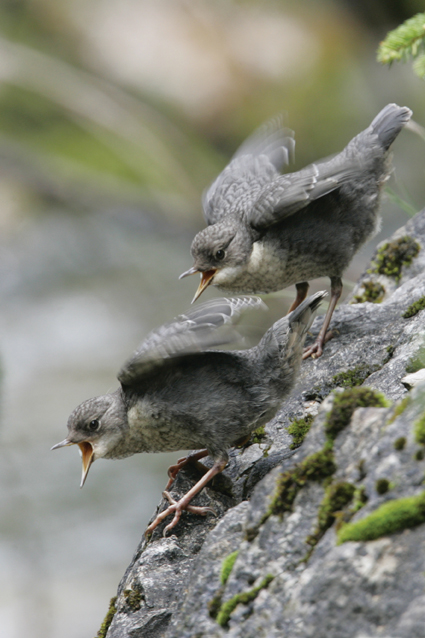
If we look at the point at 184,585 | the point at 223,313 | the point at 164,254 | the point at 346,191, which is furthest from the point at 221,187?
the point at 164,254

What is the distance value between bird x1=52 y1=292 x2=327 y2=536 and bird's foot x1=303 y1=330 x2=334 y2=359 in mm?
615

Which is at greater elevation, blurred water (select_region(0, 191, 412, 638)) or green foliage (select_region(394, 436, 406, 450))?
blurred water (select_region(0, 191, 412, 638))

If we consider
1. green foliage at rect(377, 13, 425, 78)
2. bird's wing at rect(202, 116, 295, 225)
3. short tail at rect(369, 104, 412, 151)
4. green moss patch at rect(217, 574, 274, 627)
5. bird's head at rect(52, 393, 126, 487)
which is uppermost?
bird's wing at rect(202, 116, 295, 225)

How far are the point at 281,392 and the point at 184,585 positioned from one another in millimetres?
1232

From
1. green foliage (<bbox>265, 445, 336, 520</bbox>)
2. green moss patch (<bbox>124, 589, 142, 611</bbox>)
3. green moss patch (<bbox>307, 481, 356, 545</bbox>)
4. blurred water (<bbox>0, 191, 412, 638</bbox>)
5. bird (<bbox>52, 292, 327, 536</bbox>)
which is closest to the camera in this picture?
green moss patch (<bbox>307, 481, 356, 545</bbox>)

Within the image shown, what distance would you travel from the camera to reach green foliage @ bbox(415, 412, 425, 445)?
243cm

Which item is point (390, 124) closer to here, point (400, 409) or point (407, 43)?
point (407, 43)

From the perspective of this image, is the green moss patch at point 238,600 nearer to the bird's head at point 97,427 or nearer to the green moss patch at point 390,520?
the green moss patch at point 390,520

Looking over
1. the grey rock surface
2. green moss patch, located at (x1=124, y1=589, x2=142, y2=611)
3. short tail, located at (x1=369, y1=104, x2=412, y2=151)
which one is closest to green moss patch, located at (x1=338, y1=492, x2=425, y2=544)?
the grey rock surface

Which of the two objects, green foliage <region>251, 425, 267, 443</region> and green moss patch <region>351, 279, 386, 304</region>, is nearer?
green foliage <region>251, 425, 267, 443</region>

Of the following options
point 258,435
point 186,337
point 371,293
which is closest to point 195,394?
point 186,337

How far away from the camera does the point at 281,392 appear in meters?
4.16

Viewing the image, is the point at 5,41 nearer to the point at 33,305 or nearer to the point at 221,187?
the point at 33,305

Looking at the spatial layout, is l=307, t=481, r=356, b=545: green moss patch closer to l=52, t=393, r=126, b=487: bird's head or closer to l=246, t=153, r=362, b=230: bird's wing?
l=52, t=393, r=126, b=487: bird's head
